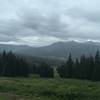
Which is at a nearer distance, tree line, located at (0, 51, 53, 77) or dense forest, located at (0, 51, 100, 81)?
dense forest, located at (0, 51, 100, 81)

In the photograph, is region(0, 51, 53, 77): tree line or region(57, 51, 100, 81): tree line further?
region(0, 51, 53, 77): tree line

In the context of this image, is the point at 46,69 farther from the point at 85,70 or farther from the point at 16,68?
the point at 85,70

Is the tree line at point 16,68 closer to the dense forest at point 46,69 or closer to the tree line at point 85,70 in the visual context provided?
the dense forest at point 46,69

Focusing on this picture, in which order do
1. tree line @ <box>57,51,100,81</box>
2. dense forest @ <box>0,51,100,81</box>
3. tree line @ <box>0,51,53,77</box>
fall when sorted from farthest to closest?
tree line @ <box>0,51,53,77</box> < dense forest @ <box>0,51,100,81</box> < tree line @ <box>57,51,100,81</box>

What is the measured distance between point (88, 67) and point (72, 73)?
424 inches

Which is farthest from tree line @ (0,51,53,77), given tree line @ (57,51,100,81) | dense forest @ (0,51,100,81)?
tree line @ (57,51,100,81)

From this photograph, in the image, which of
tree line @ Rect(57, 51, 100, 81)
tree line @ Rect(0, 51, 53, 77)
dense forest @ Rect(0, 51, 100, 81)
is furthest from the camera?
tree line @ Rect(0, 51, 53, 77)

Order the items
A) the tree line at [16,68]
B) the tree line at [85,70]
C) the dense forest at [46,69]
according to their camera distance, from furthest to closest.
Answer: the tree line at [16,68] < the dense forest at [46,69] < the tree line at [85,70]

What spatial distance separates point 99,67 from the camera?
12638 cm

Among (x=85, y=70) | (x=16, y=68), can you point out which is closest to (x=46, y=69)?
(x=16, y=68)

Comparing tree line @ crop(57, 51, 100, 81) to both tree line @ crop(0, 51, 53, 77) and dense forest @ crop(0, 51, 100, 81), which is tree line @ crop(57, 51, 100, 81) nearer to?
dense forest @ crop(0, 51, 100, 81)

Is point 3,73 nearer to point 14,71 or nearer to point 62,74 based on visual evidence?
point 14,71

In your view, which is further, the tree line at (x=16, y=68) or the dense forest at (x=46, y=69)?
the tree line at (x=16, y=68)

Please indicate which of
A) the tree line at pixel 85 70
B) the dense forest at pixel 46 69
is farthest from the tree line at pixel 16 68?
the tree line at pixel 85 70
